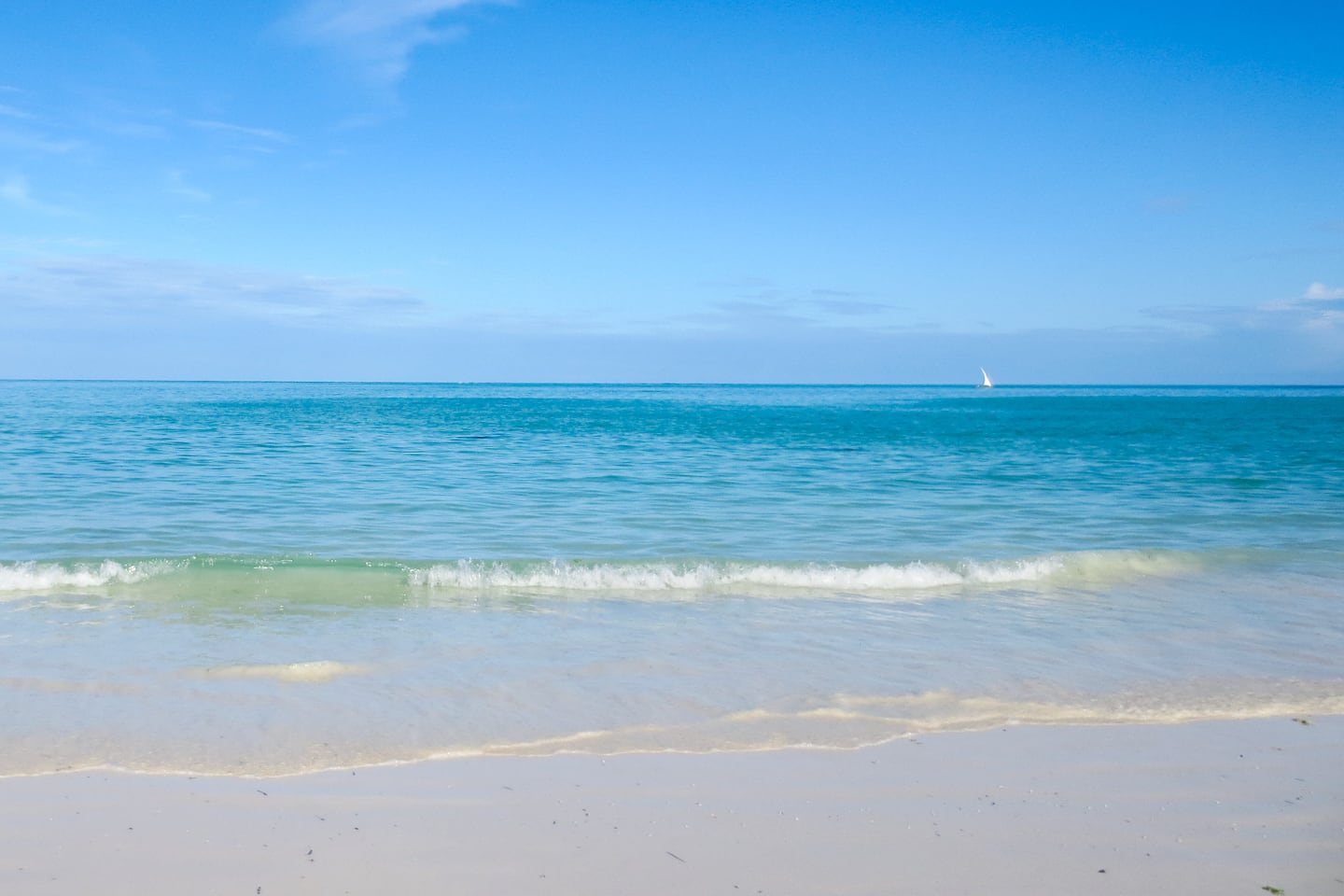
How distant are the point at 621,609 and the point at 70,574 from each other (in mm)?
6504

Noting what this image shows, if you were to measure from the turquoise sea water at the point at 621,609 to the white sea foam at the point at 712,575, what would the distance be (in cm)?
5

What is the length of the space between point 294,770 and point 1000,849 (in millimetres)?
3940

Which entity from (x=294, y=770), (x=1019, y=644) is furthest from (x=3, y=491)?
(x=1019, y=644)

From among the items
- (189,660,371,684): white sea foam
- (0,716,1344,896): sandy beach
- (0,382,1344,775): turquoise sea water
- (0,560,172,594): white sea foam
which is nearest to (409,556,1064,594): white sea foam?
(0,382,1344,775): turquoise sea water

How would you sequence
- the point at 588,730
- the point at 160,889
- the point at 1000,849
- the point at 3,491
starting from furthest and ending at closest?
1. the point at 3,491
2. the point at 588,730
3. the point at 1000,849
4. the point at 160,889

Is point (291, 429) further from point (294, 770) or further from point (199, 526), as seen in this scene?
point (294, 770)

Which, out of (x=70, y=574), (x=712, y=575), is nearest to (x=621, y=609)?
(x=712, y=575)

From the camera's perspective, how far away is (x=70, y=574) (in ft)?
35.9

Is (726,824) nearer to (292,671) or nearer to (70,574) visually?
(292,671)

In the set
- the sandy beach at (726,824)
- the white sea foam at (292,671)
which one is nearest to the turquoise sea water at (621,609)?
the white sea foam at (292,671)

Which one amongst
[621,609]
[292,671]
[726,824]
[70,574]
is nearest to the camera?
[726,824]

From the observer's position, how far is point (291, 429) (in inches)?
1624

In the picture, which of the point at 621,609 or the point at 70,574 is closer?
the point at 621,609

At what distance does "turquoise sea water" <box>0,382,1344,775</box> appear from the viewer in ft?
21.2
